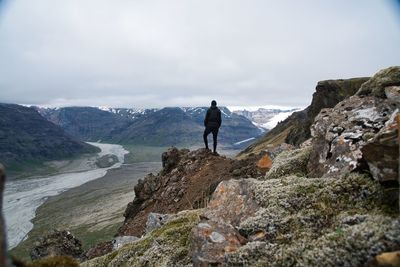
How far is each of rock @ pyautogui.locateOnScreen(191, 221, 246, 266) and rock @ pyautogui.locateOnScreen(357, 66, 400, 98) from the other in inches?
339

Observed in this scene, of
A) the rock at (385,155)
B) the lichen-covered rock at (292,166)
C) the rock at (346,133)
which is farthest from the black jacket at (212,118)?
the rock at (385,155)

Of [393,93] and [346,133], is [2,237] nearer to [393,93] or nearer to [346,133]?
[346,133]

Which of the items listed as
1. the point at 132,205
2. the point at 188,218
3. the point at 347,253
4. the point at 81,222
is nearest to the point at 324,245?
the point at 347,253

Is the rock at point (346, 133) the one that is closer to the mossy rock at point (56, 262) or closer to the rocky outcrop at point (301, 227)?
the rocky outcrop at point (301, 227)

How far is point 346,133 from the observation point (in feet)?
44.4

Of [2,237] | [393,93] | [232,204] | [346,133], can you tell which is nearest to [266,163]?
[346,133]

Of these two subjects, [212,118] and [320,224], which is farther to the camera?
[212,118]

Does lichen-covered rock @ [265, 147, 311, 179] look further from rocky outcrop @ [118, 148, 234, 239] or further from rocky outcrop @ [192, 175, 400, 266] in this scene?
rocky outcrop @ [118, 148, 234, 239]

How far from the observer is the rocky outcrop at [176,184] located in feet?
104

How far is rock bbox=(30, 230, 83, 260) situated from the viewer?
3158 cm

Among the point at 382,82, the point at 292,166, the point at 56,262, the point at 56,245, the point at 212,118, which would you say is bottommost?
the point at 56,245

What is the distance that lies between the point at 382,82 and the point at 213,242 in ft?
31.9

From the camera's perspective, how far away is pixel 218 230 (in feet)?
33.0

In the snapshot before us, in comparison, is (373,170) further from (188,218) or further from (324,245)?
(188,218)
